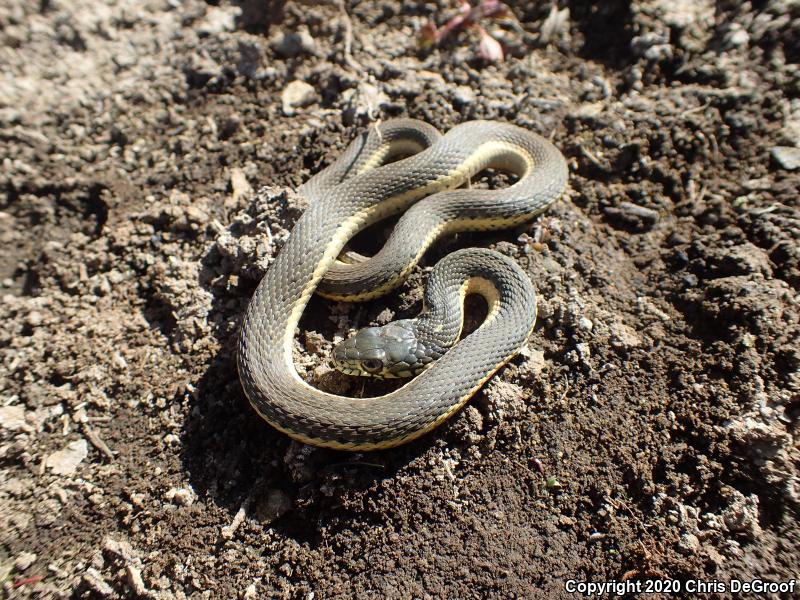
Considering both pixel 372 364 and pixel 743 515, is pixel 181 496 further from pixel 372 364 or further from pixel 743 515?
pixel 743 515

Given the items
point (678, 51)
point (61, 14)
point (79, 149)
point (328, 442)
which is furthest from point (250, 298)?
point (678, 51)

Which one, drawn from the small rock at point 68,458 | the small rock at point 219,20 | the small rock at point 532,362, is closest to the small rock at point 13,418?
the small rock at point 68,458

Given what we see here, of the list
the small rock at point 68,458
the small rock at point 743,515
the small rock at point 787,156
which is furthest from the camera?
the small rock at point 787,156

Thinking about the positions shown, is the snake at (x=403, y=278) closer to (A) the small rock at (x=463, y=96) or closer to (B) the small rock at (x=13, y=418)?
(A) the small rock at (x=463, y=96)

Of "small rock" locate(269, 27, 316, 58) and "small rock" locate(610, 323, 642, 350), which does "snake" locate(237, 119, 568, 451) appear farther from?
"small rock" locate(269, 27, 316, 58)

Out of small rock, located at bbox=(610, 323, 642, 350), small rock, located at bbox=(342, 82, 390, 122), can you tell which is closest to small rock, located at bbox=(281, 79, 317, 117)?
small rock, located at bbox=(342, 82, 390, 122)

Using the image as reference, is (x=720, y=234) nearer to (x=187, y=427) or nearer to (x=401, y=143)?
(x=401, y=143)

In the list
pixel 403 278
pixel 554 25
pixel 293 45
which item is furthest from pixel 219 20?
pixel 403 278
